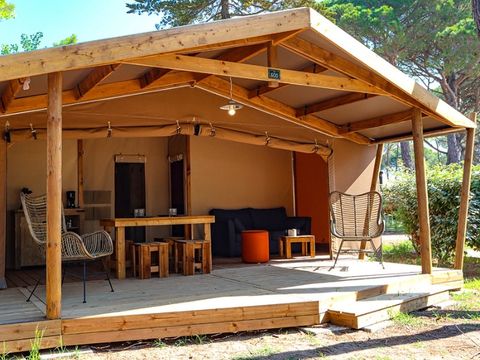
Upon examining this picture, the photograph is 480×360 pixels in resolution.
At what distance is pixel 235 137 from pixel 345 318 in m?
3.77

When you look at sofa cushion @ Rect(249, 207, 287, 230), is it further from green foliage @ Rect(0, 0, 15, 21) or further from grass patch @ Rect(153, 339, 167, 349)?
green foliage @ Rect(0, 0, 15, 21)

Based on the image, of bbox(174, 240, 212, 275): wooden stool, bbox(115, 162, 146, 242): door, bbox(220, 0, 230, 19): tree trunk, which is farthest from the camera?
bbox(220, 0, 230, 19): tree trunk

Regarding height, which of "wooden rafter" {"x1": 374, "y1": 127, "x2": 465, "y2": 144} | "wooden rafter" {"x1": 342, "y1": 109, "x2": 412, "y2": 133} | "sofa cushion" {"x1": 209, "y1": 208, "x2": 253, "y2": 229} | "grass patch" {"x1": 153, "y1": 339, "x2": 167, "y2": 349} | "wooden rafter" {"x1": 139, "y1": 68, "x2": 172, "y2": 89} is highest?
"wooden rafter" {"x1": 139, "y1": 68, "x2": 172, "y2": 89}

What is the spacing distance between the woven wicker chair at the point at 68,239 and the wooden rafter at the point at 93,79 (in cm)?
134

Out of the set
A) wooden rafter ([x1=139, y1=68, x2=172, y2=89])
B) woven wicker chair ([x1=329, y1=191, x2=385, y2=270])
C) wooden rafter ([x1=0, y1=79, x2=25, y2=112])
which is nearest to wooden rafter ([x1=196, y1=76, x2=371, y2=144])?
wooden rafter ([x1=139, y1=68, x2=172, y2=89])

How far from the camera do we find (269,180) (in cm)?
991

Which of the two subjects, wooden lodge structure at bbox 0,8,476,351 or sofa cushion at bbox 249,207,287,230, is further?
sofa cushion at bbox 249,207,287,230

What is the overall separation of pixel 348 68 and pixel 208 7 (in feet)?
36.4

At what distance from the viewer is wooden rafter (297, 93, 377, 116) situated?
21.5ft

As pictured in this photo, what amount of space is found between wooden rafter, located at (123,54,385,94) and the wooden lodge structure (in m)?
0.01

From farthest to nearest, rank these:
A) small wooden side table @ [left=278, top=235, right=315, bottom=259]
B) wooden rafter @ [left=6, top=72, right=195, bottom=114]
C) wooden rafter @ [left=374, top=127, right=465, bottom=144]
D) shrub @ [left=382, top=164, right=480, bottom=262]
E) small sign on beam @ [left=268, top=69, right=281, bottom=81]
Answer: shrub @ [left=382, top=164, right=480, bottom=262] → small wooden side table @ [left=278, top=235, right=315, bottom=259] → wooden rafter @ [left=374, top=127, right=465, bottom=144] → wooden rafter @ [left=6, top=72, right=195, bottom=114] → small sign on beam @ [left=268, top=69, right=281, bottom=81]

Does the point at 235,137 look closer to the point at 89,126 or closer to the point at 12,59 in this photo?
the point at 89,126

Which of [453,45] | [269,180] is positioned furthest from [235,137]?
[453,45]

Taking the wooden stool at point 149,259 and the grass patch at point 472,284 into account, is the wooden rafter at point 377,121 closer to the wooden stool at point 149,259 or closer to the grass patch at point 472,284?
the grass patch at point 472,284
